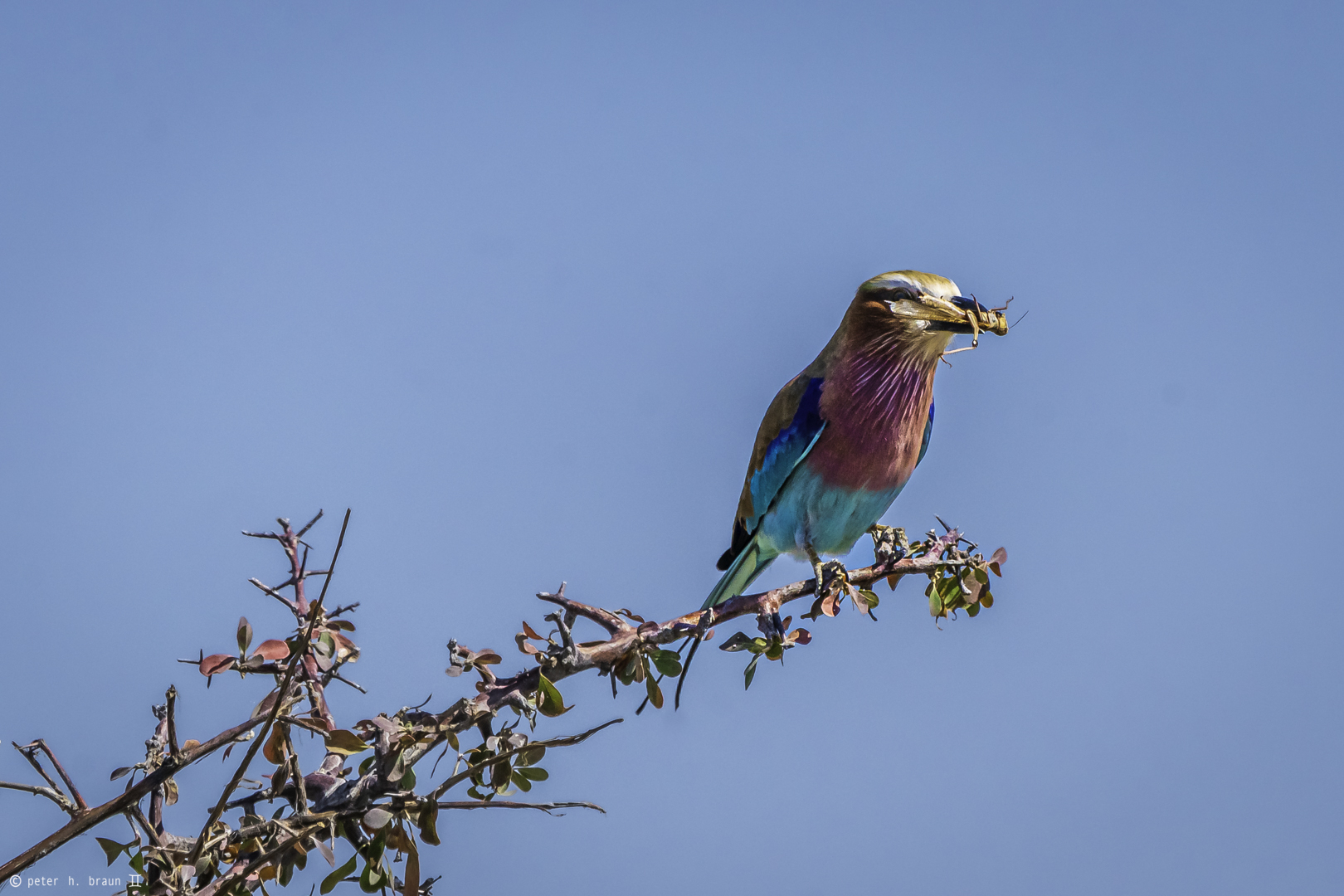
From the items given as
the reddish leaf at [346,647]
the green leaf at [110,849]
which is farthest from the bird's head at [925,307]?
the green leaf at [110,849]

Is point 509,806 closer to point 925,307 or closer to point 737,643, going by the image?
point 737,643

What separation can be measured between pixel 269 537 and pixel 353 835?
742 mm

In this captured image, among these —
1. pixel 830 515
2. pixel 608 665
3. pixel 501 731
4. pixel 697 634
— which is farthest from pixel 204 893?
pixel 830 515

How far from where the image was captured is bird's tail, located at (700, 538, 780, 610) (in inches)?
210

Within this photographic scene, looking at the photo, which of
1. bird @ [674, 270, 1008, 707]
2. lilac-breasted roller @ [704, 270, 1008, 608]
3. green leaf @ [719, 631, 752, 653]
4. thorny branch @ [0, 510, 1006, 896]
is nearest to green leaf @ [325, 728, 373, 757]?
thorny branch @ [0, 510, 1006, 896]

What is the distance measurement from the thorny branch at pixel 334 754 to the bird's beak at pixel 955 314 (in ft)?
5.38

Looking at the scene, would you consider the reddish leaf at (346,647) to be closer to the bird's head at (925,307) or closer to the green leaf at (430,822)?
the green leaf at (430,822)

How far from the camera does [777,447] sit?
507 centimetres

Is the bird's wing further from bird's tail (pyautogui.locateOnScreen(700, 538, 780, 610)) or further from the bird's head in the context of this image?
the bird's head

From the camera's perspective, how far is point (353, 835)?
2.76 m

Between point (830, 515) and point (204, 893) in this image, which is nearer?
point (204, 893)

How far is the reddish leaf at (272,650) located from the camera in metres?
2.82

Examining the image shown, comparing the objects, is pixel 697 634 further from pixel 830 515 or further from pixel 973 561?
pixel 830 515

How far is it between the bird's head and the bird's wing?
18.0 inches
